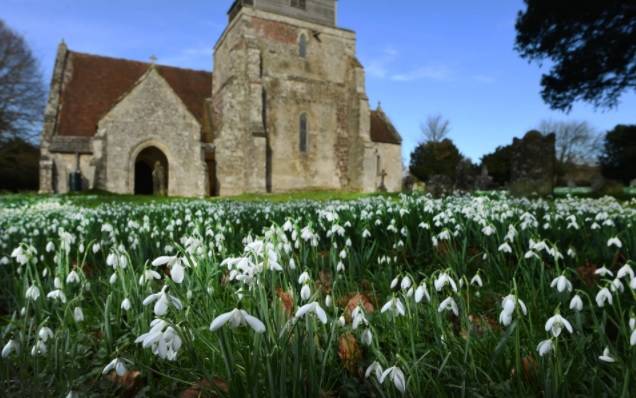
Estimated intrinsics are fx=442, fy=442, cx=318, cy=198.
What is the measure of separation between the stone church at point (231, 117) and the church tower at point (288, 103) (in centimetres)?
7

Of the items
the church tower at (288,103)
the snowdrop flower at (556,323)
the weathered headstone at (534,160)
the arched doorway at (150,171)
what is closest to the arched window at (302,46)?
the church tower at (288,103)

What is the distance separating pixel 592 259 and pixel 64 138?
2828 cm

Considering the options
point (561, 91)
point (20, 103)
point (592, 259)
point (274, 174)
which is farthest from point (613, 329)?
point (20, 103)

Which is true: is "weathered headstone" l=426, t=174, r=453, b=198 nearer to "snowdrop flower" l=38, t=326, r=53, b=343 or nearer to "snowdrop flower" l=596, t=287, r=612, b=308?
"snowdrop flower" l=596, t=287, r=612, b=308

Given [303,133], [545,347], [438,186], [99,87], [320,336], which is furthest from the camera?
[303,133]

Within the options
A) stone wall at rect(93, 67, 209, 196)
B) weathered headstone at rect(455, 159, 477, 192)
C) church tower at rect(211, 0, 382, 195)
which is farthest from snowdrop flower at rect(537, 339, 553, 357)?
church tower at rect(211, 0, 382, 195)

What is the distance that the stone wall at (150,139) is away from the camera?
2475 cm

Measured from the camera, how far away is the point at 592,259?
4.19 m

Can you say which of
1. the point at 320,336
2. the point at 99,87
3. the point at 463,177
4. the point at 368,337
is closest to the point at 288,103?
the point at 99,87

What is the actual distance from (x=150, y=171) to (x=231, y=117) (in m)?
7.09

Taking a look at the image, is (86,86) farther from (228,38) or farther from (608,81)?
(608,81)

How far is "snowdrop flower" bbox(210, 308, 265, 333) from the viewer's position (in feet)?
4.05

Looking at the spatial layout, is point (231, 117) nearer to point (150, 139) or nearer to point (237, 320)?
point (150, 139)

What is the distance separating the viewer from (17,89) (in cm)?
3972
